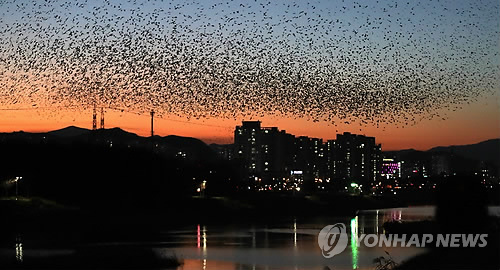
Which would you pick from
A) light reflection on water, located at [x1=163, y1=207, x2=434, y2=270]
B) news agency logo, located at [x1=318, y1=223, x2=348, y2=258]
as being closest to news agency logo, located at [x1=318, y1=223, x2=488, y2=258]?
news agency logo, located at [x1=318, y1=223, x2=348, y2=258]

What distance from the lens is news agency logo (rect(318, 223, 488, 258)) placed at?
39.9 metres

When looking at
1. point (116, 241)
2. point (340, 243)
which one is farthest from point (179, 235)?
point (340, 243)

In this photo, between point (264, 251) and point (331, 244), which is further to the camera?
point (331, 244)

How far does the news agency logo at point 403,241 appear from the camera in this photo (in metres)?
39.9

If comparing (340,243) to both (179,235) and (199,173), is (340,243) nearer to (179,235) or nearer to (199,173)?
(179,235)

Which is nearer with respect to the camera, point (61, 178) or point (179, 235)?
point (179, 235)

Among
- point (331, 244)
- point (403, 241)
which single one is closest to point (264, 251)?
point (331, 244)

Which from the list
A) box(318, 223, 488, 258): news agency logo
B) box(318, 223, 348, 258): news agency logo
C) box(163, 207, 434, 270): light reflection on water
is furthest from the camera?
box(318, 223, 348, 258): news agency logo

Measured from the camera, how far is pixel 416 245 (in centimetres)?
5244

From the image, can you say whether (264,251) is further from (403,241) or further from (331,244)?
(403,241)

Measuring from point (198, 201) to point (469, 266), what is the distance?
7035cm

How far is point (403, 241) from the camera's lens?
5822cm

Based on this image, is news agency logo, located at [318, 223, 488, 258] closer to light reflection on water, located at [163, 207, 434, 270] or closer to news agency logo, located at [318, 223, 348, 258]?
news agency logo, located at [318, 223, 348, 258]

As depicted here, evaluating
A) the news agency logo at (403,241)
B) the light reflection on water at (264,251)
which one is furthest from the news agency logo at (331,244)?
the light reflection on water at (264,251)
